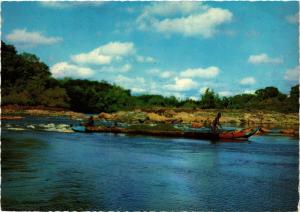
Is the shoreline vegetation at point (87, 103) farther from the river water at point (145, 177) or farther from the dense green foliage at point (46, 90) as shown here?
the river water at point (145, 177)

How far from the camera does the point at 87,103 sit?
53.2 meters

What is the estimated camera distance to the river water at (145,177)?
35.9 feet

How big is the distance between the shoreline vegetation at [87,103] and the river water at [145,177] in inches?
269

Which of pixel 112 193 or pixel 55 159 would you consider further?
pixel 55 159

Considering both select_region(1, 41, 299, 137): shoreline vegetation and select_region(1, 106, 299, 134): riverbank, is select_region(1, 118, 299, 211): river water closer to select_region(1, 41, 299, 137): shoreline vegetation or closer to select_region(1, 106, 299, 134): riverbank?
select_region(1, 106, 299, 134): riverbank

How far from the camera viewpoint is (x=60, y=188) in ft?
40.2

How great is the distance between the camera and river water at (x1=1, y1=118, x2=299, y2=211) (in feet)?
35.9

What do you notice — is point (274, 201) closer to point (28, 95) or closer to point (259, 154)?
point (259, 154)

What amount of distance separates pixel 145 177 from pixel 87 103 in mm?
39969

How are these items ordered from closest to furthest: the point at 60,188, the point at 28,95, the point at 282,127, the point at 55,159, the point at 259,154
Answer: the point at 60,188
the point at 55,159
the point at 259,154
the point at 282,127
the point at 28,95

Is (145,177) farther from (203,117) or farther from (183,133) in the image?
(203,117)

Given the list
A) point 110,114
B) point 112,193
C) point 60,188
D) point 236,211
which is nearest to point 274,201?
point 236,211

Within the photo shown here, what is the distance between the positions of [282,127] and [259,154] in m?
16.8

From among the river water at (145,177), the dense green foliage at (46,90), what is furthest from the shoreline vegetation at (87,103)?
the river water at (145,177)
